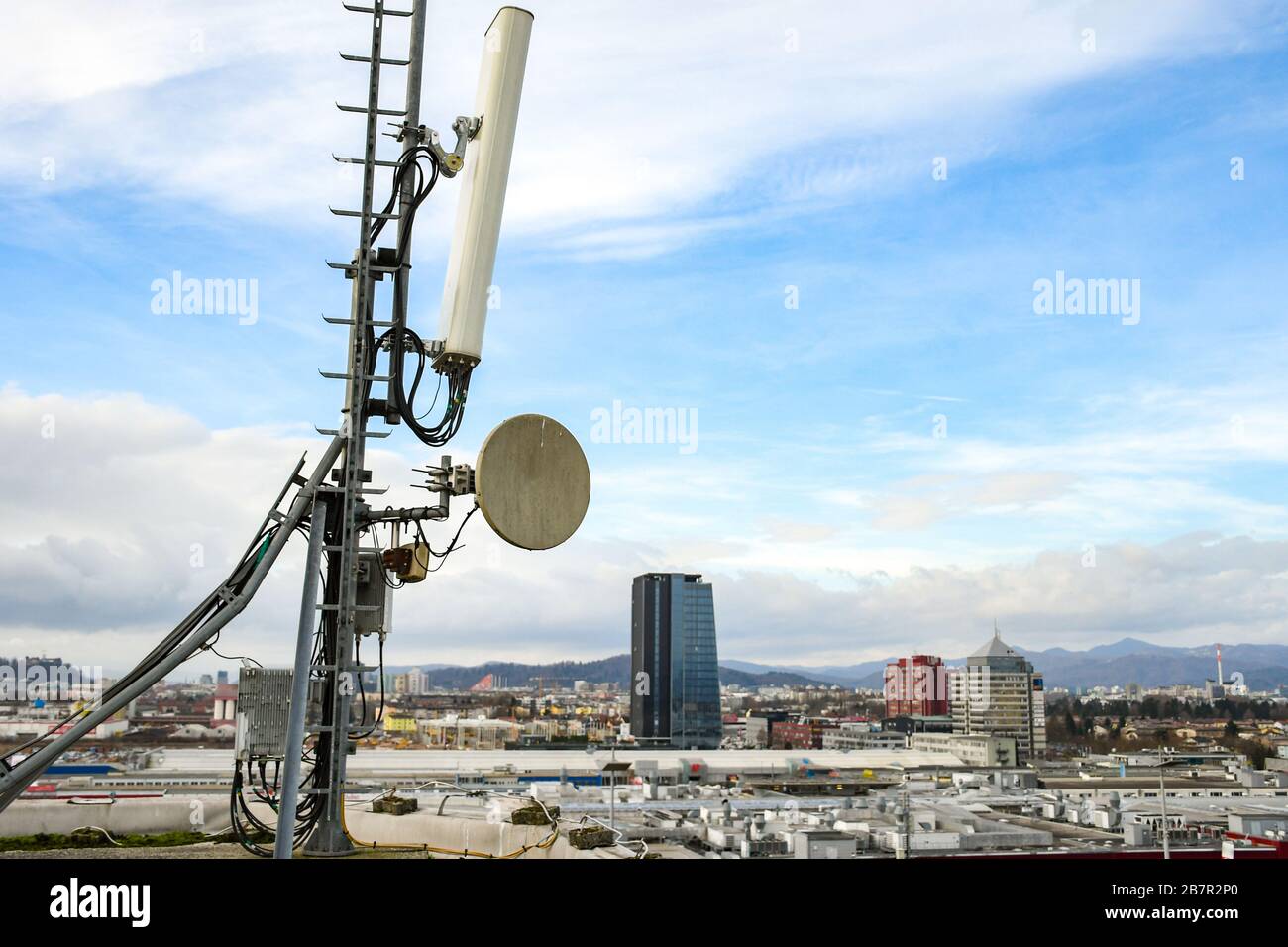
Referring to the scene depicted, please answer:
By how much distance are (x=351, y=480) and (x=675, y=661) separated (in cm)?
10268

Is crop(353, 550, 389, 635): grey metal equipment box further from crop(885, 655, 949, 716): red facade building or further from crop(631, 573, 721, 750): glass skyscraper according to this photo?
crop(885, 655, 949, 716): red facade building

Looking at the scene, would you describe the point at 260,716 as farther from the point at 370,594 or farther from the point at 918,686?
the point at 918,686

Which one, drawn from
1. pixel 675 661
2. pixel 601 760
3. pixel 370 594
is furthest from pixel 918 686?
pixel 370 594

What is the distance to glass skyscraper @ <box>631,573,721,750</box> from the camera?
358 feet

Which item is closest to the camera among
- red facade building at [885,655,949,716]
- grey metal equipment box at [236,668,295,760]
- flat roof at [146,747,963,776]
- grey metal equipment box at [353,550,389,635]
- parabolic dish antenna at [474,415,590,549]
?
parabolic dish antenna at [474,415,590,549]

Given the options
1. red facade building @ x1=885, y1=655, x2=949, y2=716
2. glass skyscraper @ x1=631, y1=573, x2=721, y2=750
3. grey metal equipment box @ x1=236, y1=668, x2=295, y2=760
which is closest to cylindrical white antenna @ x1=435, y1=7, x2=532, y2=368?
grey metal equipment box @ x1=236, y1=668, x2=295, y2=760

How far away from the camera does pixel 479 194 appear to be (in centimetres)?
929

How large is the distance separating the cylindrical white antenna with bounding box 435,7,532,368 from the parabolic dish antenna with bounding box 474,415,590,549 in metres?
1.06

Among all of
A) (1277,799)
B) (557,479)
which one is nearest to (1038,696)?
(1277,799)

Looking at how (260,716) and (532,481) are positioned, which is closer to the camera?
(532,481)

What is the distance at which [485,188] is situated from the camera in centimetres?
928

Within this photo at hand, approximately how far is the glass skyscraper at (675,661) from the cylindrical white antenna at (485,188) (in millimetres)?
98002
